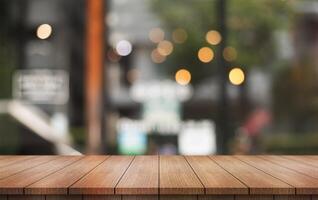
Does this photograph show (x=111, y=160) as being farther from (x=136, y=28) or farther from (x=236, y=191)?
(x=136, y=28)

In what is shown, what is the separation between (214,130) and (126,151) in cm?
94

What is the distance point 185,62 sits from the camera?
5.53 metres

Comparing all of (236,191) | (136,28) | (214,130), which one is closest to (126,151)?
(214,130)

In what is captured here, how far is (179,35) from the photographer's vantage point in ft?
18.3

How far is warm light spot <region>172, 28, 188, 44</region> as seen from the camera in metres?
5.53

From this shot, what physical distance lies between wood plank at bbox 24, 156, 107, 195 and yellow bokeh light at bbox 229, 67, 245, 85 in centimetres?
339

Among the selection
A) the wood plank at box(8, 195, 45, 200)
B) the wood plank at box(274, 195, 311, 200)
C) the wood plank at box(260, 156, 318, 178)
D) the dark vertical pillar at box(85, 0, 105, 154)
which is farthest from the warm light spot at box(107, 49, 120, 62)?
the wood plank at box(274, 195, 311, 200)

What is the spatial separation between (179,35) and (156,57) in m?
0.34

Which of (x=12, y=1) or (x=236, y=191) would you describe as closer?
(x=236, y=191)

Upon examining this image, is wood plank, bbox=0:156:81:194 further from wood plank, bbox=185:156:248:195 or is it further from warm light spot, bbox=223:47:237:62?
warm light spot, bbox=223:47:237:62

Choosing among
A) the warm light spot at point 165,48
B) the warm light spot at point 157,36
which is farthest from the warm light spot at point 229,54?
the warm light spot at point 157,36

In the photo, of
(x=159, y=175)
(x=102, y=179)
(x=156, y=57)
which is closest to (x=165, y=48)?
(x=156, y=57)

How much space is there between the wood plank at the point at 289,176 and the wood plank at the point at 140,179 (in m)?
0.40

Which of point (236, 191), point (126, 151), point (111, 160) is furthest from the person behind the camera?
point (126, 151)
